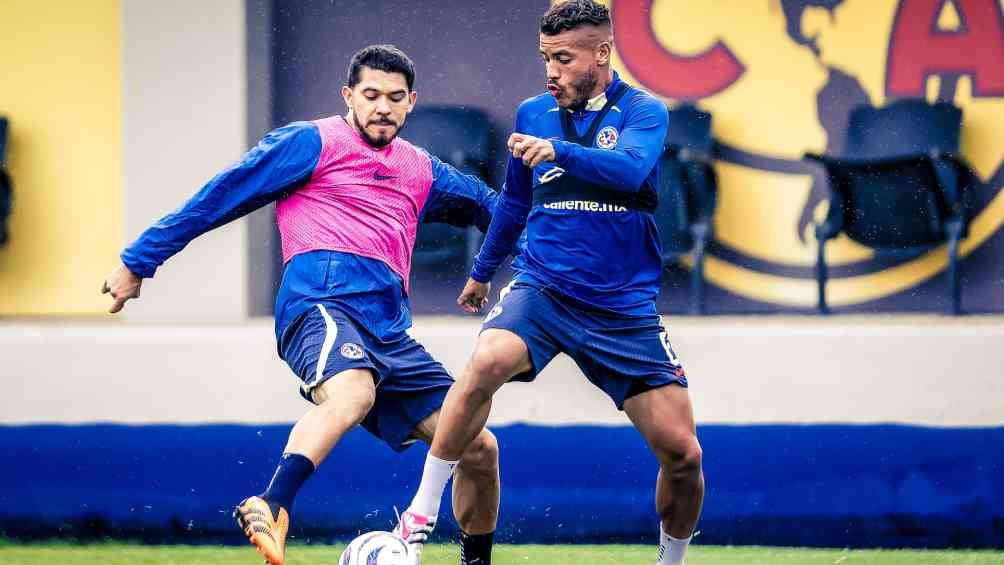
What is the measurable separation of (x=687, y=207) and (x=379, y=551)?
3649 millimetres

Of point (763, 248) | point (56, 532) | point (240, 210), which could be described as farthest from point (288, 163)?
point (763, 248)

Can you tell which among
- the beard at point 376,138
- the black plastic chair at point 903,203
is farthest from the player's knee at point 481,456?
the black plastic chair at point 903,203

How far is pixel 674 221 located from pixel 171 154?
2.35m

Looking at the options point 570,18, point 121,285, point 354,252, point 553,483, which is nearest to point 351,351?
point 354,252

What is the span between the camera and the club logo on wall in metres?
7.84

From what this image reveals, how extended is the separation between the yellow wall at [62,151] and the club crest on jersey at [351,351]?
426cm

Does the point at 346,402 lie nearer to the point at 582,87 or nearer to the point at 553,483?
the point at 582,87

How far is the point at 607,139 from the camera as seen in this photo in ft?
13.3

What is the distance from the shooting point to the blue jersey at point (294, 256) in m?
4.06

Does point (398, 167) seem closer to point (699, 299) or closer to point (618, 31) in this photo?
point (699, 299)

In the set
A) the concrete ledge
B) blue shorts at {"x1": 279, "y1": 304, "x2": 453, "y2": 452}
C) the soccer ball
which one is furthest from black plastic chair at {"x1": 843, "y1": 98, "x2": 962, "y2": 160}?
the soccer ball

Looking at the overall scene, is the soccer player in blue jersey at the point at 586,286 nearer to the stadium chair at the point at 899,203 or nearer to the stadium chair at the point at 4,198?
the stadium chair at the point at 899,203

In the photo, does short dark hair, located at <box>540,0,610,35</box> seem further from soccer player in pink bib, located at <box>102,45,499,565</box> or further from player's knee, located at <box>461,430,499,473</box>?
player's knee, located at <box>461,430,499,473</box>

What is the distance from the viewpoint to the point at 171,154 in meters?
6.93
